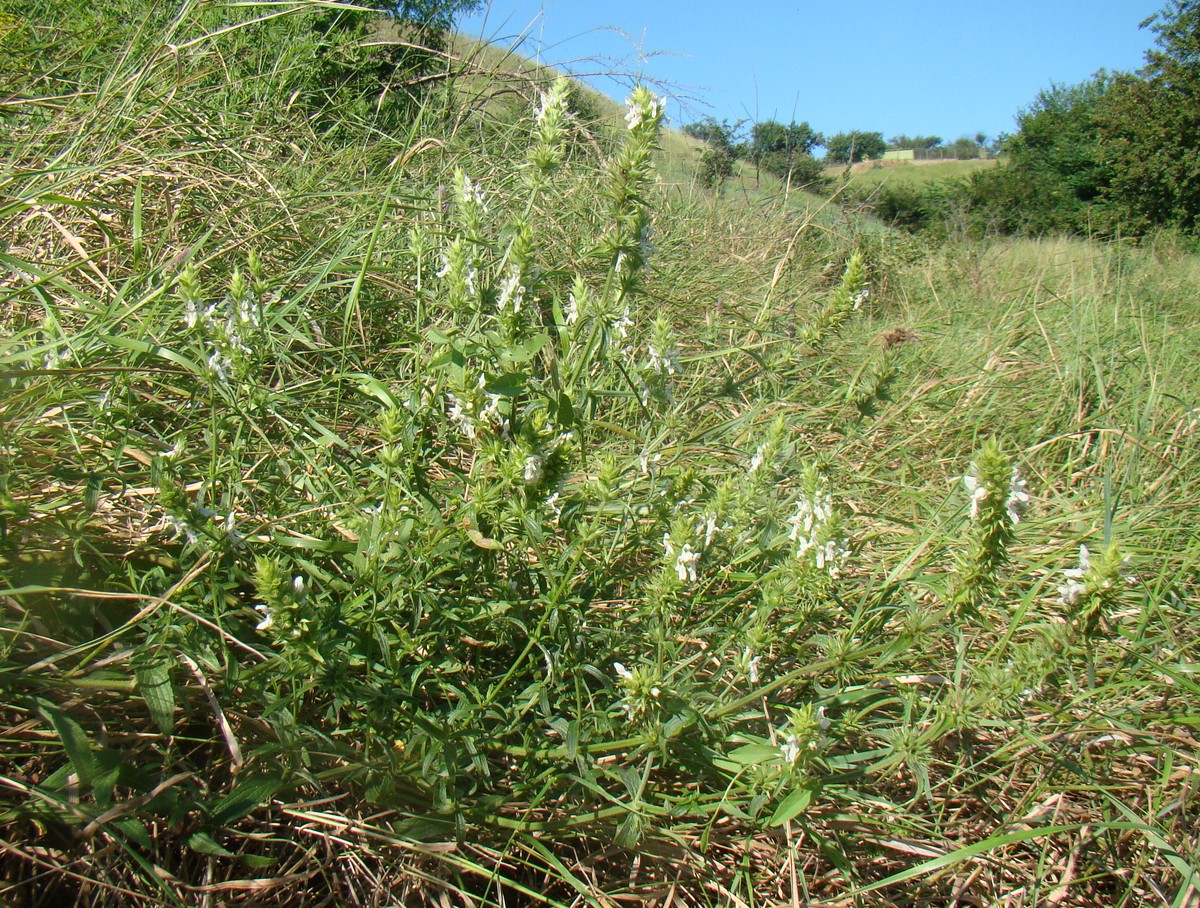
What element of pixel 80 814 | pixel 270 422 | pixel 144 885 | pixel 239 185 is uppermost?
pixel 239 185

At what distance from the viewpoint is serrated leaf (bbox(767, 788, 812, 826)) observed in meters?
1.16

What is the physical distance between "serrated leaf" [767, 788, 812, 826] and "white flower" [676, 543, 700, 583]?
0.36 m

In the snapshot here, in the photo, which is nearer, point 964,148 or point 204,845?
Answer: point 204,845

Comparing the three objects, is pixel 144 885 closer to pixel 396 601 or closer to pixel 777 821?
pixel 396 601

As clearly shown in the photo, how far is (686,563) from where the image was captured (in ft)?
4.55

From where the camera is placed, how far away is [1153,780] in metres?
1.65

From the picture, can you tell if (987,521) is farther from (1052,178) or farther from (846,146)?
(1052,178)

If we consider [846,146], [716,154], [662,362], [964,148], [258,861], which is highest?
[964,148]

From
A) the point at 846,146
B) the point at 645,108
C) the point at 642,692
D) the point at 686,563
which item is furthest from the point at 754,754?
the point at 846,146

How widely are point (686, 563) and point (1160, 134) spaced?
1782 centimetres

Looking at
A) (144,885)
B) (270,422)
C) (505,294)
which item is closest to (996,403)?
(505,294)

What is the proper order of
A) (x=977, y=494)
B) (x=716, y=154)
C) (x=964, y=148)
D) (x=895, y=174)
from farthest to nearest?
1. (x=964, y=148)
2. (x=895, y=174)
3. (x=716, y=154)
4. (x=977, y=494)

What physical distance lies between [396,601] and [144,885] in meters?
0.53

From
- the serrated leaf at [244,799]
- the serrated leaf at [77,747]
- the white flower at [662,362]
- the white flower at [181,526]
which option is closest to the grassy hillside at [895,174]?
the white flower at [662,362]
